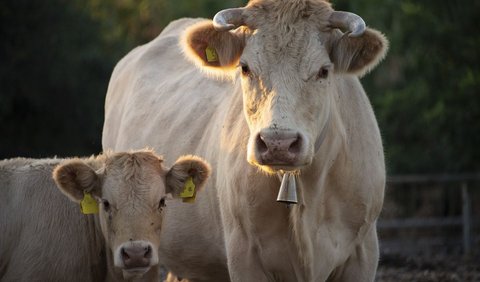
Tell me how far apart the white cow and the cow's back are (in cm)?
105

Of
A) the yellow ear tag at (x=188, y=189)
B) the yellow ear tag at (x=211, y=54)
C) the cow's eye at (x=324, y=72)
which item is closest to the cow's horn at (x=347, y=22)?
the cow's eye at (x=324, y=72)

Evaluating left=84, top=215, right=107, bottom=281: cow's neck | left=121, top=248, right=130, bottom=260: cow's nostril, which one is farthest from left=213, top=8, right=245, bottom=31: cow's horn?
left=84, top=215, right=107, bottom=281: cow's neck

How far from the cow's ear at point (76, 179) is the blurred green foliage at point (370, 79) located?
12784 mm

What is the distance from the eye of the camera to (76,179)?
A: 24.8 feet

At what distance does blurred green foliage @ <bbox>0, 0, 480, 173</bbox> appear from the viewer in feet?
64.5

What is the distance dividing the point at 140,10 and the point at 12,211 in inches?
1072

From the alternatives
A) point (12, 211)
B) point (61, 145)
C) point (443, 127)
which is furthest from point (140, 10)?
point (12, 211)

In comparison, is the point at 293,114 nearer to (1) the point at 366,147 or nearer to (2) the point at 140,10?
(1) the point at 366,147

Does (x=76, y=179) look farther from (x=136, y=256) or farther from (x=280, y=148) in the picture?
(x=280, y=148)

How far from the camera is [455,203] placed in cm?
1861

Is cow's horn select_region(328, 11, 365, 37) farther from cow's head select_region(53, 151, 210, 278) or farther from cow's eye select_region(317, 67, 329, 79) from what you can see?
cow's head select_region(53, 151, 210, 278)

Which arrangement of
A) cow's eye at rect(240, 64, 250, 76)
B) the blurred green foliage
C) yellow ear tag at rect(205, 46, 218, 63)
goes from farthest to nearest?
the blurred green foliage
yellow ear tag at rect(205, 46, 218, 63)
cow's eye at rect(240, 64, 250, 76)

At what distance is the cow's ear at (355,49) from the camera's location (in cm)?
709

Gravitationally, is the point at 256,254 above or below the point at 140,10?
below
